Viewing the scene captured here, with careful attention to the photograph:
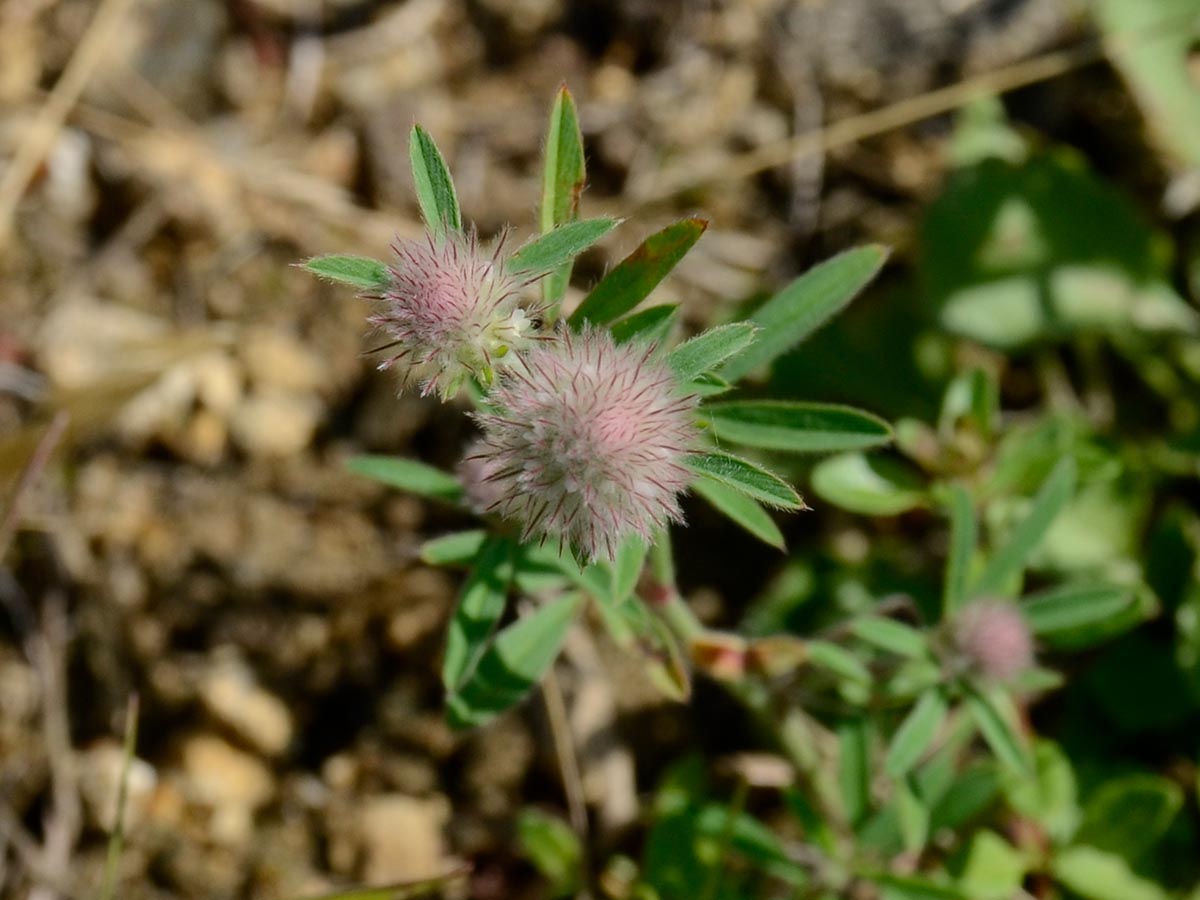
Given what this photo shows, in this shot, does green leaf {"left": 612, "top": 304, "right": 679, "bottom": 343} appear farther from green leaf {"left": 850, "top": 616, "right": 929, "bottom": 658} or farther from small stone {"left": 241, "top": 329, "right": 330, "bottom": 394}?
small stone {"left": 241, "top": 329, "right": 330, "bottom": 394}

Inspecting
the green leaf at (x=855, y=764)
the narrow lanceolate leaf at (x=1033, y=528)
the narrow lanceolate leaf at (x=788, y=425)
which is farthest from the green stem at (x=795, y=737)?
the narrow lanceolate leaf at (x=788, y=425)

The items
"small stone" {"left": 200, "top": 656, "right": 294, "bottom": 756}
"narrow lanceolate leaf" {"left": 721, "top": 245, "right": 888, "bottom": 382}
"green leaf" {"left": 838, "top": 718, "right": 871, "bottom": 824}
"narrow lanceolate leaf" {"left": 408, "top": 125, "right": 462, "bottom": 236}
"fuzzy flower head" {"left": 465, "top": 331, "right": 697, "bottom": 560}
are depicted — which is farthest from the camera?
"small stone" {"left": 200, "top": 656, "right": 294, "bottom": 756}

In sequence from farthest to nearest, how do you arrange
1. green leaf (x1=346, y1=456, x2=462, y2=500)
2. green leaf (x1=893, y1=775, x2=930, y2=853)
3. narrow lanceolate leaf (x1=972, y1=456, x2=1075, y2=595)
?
1. narrow lanceolate leaf (x1=972, y1=456, x2=1075, y2=595)
2. green leaf (x1=893, y1=775, x2=930, y2=853)
3. green leaf (x1=346, y1=456, x2=462, y2=500)

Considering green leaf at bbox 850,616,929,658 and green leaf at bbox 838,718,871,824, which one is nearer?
green leaf at bbox 850,616,929,658

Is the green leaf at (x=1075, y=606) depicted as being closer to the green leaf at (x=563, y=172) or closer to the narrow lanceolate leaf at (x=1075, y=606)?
the narrow lanceolate leaf at (x=1075, y=606)

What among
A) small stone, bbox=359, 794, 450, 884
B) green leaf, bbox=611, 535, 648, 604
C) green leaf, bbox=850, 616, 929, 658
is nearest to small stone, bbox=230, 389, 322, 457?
small stone, bbox=359, 794, 450, 884

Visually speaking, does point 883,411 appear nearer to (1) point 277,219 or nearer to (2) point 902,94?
(2) point 902,94

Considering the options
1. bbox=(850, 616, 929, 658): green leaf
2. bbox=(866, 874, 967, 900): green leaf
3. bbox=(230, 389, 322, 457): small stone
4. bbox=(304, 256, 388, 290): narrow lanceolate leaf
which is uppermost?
bbox=(304, 256, 388, 290): narrow lanceolate leaf
